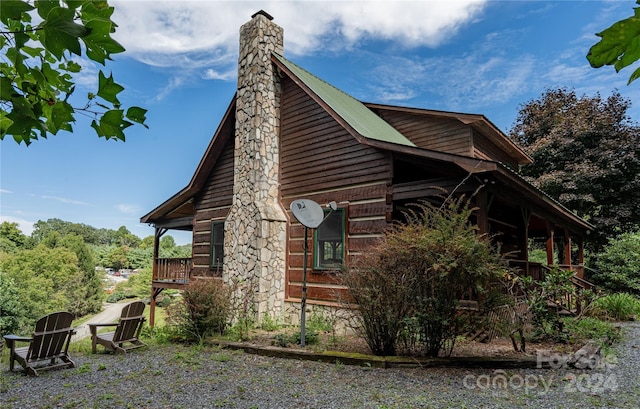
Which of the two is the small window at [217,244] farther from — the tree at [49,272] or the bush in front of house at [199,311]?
the tree at [49,272]

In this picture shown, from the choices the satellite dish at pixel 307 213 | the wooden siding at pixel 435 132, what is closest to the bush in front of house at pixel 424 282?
the satellite dish at pixel 307 213

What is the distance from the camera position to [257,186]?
1168 centimetres

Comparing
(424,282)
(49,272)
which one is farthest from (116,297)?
(424,282)

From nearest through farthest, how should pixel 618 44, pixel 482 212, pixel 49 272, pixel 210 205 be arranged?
pixel 618 44, pixel 482 212, pixel 210 205, pixel 49 272

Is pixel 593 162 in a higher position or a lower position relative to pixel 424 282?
higher

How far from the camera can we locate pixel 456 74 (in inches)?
983

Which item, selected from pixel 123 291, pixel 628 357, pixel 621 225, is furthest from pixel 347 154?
pixel 123 291

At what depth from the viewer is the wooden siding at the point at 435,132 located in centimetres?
1263

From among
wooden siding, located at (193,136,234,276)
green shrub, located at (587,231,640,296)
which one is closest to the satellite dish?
wooden siding, located at (193,136,234,276)

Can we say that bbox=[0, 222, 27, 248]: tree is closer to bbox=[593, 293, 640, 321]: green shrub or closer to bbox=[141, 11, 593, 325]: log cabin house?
bbox=[141, 11, 593, 325]: log cabin house

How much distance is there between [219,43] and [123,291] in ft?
112

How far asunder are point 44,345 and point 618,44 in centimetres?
847

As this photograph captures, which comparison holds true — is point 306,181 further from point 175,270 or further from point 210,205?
point 175,270

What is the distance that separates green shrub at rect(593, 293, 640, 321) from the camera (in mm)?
12037
